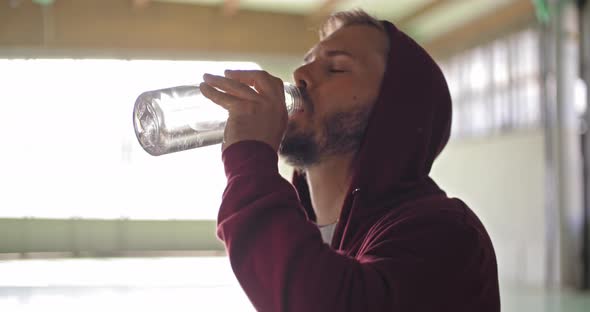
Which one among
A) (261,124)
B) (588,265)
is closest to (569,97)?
(588,265)

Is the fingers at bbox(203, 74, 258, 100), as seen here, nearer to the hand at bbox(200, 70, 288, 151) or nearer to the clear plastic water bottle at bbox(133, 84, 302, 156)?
the hand at bbox(200, 70, 288, 151)

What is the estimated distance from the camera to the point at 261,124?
0.76 meters

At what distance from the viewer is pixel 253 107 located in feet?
2.50

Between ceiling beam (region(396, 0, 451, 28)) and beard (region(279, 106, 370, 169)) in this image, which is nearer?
beard (region(279, 106, 370, 169))

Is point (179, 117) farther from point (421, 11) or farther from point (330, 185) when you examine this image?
point (421, 11)

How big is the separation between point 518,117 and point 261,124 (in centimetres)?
664

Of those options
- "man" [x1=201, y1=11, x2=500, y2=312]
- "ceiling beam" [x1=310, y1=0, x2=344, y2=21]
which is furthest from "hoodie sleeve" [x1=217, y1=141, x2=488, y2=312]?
"ceiling beam" [x1=310, y1=0, x2=344, y2=21]

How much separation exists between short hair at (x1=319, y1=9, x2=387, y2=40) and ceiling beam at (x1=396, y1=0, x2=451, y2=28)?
276 inches

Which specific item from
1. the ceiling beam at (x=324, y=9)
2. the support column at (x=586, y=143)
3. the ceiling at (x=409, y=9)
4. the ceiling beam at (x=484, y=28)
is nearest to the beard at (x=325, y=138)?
the support column at (x=586, y=143)

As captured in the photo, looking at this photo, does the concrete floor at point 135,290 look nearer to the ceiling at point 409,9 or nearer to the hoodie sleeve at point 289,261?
the hoodie sleeve at point 289,261

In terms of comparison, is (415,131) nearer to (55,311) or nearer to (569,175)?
(55,311)

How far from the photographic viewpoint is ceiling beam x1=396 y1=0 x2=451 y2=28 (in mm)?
8039

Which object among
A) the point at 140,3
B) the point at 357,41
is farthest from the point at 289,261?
the point at 140,3

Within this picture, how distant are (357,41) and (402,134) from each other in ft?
0.58
